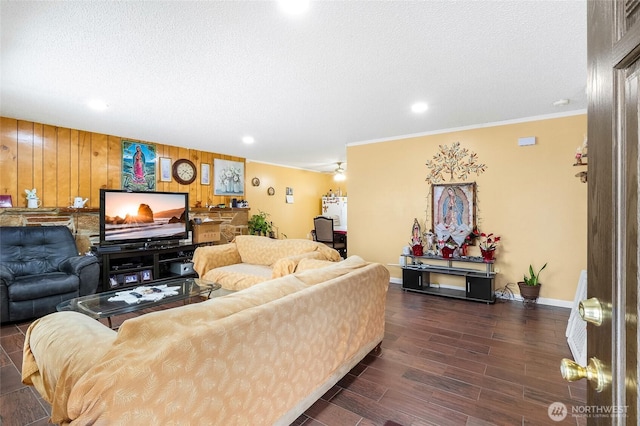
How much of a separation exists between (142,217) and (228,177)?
203 centimetres

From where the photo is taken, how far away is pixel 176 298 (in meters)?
2.78

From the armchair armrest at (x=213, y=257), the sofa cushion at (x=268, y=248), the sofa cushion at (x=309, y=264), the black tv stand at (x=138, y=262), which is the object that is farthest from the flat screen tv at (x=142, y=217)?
the sofa cushion at (x=309, y=264)

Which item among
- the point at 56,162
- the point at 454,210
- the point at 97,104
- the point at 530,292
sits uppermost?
the point at 97,104

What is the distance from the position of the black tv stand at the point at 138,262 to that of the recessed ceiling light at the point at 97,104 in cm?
197

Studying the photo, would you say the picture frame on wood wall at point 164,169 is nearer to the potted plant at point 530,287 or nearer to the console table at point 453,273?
the console table at point 453,273

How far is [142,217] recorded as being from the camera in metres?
4.72

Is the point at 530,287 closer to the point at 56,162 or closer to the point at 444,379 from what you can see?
the point at 444,379

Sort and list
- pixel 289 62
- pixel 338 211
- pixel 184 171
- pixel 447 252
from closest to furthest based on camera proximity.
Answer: pixel 289 62
pixel 447 252
pixel 184 171
pixel 338 211

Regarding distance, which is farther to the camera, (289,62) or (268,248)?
(268,248)

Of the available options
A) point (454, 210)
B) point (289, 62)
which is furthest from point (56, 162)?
point (454, 210)

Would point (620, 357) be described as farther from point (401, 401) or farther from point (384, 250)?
point (384, 250)

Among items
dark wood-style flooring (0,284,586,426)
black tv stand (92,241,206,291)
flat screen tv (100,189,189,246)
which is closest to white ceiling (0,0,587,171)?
flat screen tv (100,189,189,246)

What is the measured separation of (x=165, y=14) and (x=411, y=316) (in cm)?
350

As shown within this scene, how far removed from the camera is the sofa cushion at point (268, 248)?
3.77m
